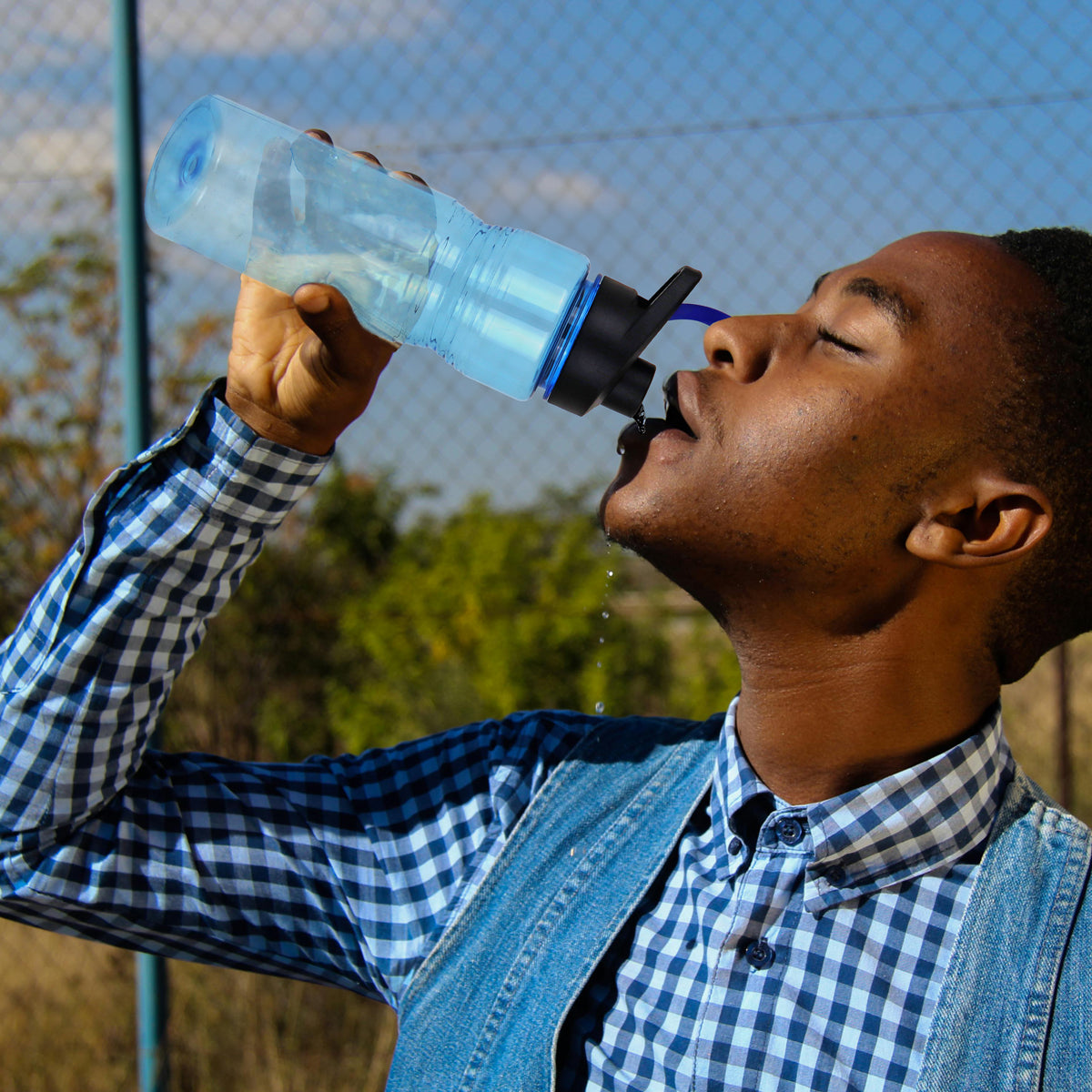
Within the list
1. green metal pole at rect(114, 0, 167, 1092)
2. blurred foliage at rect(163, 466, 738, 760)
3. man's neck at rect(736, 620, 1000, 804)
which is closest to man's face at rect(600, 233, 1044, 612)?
man's neck at rect(736, 620, 1000, 804)

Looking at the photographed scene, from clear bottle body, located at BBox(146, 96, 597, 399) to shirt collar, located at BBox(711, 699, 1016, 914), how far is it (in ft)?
2.31

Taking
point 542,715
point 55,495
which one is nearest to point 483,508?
point 55,495

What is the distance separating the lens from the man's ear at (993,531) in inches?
57.7

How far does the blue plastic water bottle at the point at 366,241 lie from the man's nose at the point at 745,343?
0.21 metres

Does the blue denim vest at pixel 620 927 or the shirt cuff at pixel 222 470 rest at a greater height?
the shirt cuff at pixel 222 470

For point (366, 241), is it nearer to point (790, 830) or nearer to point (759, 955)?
point (790, 830)

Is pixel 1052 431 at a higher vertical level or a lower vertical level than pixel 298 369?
higher

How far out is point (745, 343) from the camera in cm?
155

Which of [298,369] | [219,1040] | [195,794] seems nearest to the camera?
[298,369]

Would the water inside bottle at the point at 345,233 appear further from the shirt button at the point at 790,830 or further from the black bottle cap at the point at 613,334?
the shirt button at the point at 790,830

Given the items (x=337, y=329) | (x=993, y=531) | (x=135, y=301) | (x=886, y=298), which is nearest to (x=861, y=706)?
(x=993, y=531)

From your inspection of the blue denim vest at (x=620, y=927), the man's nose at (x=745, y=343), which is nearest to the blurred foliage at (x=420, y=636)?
the blue denim vest at (x=620, y=927)

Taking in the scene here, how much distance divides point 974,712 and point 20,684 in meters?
1.31

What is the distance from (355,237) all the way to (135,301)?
1.23 meters
